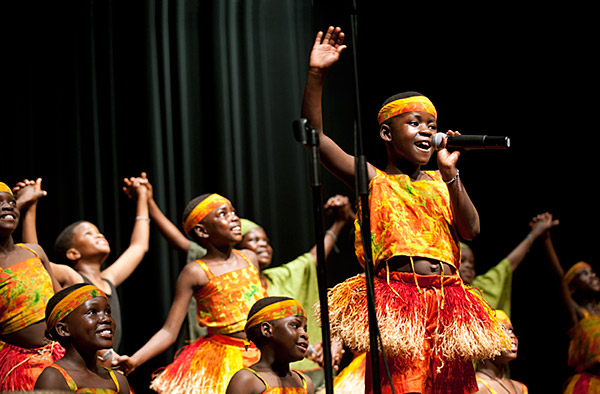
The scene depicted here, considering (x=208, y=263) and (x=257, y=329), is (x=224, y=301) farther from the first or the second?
(x=257, y=329)

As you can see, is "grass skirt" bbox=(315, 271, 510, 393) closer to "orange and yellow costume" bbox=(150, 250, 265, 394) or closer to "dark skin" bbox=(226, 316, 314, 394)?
"dark skin" bbox=(226, 316, 314, 394)

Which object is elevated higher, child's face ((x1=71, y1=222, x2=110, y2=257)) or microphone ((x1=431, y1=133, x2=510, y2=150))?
microphone ((x1=431, y1=133, x2=510, y2=150))

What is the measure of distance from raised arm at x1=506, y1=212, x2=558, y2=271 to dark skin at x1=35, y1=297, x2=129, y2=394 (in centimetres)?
305

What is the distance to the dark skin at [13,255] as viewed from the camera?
3.22 m

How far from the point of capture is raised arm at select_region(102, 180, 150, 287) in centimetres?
432

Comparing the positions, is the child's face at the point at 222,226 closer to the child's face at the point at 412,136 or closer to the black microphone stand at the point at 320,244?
the child's face at the point at 412,136

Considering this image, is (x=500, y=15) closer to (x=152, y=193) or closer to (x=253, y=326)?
(x=152, y=193)

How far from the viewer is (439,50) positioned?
17.2 ft

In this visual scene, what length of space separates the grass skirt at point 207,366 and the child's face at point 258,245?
89cm

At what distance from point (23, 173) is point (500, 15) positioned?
11.1 ft

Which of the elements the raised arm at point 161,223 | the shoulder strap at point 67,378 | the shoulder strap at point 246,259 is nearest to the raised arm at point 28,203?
the raised arm at point 161,223

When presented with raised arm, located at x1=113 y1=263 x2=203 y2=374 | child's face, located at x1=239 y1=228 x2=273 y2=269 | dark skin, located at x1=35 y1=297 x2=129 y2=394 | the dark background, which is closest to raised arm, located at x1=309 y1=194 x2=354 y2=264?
child's face, located at x1=239 y1=228 x2=273 y2=269

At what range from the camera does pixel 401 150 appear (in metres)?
2.65

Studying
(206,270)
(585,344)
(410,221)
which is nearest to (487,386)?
(585,344)
